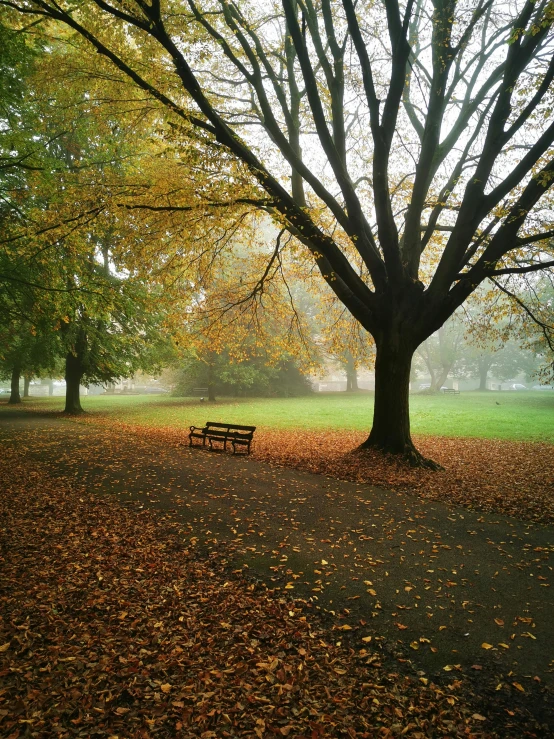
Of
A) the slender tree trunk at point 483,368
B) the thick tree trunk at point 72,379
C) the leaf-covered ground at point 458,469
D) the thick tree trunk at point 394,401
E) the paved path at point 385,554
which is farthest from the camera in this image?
the slender tree trunk at point 483,368

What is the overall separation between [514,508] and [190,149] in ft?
29.7

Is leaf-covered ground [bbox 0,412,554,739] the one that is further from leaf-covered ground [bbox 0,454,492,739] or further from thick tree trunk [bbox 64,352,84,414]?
thick tree trunk [bbox 64,352,84,414]

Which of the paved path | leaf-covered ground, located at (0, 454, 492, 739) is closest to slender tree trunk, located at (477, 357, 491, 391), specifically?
the paved path

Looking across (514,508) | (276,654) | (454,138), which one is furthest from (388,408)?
(276,654)

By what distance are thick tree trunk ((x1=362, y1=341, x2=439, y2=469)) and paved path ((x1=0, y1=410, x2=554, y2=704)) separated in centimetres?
244

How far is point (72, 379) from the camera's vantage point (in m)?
23.2

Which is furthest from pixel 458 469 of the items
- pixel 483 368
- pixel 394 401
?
pixel 483 368

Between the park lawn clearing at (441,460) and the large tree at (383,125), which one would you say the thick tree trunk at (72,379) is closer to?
the park lawn clearing at (441,460)

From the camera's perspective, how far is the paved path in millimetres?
3877

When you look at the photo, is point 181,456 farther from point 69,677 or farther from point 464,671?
point 464,671

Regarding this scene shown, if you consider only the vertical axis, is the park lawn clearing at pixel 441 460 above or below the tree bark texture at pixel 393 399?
below

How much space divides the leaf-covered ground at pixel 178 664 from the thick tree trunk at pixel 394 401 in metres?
6.75

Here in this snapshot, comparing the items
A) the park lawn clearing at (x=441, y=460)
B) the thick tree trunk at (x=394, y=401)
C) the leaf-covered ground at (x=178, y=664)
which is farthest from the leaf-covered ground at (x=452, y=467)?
the leaf-covered ground at (x=178, y=664)

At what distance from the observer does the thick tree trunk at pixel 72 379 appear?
2302cm
